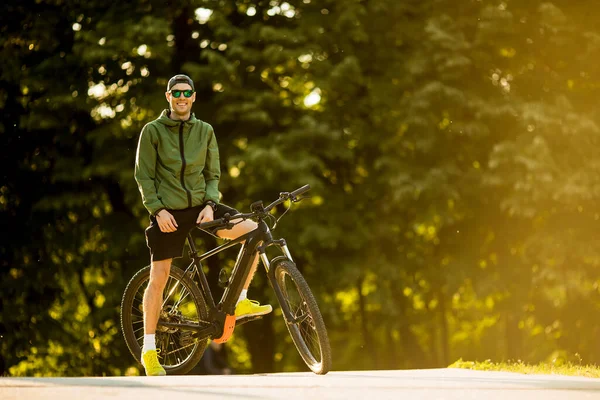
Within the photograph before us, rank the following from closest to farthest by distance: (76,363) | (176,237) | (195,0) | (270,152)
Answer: (176,237) < (270,152) < (195,0) < (76,363)

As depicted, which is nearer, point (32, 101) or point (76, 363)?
point (32, 101)

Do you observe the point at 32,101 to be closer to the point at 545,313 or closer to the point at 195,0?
the point at 195,0

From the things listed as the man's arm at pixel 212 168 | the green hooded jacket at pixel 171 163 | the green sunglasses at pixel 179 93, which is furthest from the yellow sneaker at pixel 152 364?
the green sunglasses at pixel 179 93

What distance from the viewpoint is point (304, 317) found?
22.0 feet

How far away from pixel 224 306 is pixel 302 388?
187 cm

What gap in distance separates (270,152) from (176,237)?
808 centimetres

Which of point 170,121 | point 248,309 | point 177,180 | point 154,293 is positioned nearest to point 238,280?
point 248,309

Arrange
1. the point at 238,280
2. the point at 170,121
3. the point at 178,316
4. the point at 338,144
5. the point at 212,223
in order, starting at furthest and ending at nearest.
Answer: the point at 338,144 < the point at 178,316 < the point at 238,280 < the point at 170,121 < the point at 212,223

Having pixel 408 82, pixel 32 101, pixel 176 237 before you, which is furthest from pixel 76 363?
pixel 176 237

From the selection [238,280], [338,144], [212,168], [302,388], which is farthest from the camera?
[338,144]

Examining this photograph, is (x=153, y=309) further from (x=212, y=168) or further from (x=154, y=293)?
(x=212, y=168)

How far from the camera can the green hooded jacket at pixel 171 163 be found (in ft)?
23.1

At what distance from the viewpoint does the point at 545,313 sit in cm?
1802

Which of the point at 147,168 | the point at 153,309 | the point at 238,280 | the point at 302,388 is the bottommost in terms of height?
the point at 153,309
